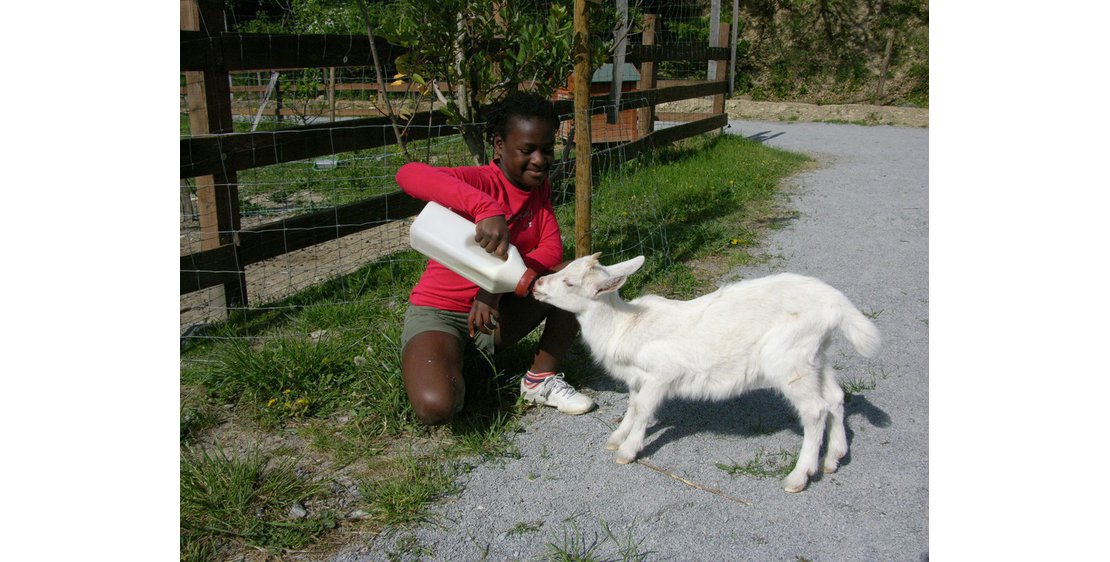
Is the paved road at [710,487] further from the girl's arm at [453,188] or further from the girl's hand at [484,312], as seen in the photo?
the girl's arm at [453,188]

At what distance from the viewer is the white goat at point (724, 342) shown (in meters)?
2.92

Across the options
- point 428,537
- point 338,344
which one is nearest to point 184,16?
point 338,344

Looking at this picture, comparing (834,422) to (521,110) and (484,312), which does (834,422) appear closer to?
(484,312)

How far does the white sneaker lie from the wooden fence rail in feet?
5.79

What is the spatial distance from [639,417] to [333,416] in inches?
57.1

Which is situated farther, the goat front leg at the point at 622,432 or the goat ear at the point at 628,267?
the goat front leg at the point at 622,432

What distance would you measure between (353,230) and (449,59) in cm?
160

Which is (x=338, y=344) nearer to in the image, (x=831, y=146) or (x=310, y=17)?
(x=310, y=17)

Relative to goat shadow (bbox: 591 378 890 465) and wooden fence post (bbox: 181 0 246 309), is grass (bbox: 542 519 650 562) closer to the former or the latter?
goat shadow (bbox: 591 378 890 465)

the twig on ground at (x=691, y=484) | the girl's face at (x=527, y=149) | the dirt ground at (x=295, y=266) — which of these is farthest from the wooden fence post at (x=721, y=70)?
the twig on ground at (x=691, y=484)

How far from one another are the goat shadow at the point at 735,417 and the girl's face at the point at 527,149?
4.08 ft

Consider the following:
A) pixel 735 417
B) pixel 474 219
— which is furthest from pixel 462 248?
pixel 735 417

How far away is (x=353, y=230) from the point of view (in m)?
5.05

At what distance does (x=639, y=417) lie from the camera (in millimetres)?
3086
